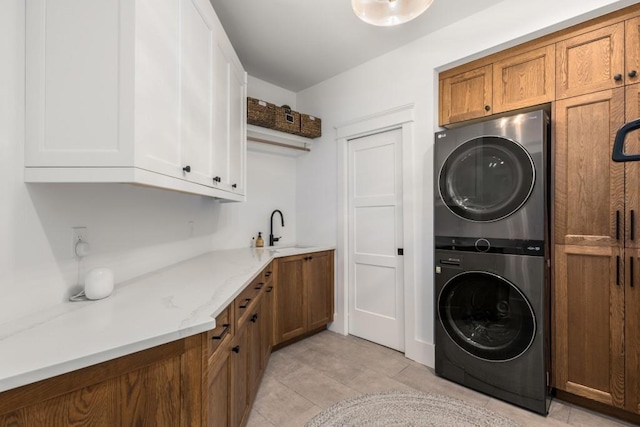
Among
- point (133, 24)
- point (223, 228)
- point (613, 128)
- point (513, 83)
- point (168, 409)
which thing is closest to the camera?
point (168, 409)

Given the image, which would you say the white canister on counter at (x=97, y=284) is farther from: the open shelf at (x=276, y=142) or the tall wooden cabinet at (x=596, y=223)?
the tall wooden cabinet at (x=596, y=223)

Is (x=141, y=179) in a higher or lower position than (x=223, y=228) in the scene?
higher

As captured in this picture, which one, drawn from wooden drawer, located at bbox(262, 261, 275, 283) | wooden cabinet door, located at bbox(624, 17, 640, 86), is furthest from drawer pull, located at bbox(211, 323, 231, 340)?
wooden cabinet door, located at bbox(624, 17, 640, 86)

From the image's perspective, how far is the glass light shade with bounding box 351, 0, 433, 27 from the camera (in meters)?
1.60

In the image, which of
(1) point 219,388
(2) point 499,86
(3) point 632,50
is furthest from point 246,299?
(3) point 632,50

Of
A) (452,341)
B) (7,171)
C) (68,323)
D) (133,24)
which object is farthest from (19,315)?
(452,341)

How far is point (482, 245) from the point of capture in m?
2.08

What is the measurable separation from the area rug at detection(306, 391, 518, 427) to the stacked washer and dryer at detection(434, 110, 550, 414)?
25 centimetres

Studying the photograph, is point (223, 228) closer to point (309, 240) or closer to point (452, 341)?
point (309, 240)

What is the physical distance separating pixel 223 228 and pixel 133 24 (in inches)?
82.8

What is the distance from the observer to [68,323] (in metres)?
1.01

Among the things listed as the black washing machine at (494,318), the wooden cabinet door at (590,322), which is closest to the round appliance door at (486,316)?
the black washing machine at (494,318)

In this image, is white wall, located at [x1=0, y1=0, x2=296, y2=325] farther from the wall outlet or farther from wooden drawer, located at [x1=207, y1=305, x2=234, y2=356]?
wooden drawer, located at [x1=207, y1=305, x2=234, y2=356]

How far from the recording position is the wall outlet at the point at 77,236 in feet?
4.26
